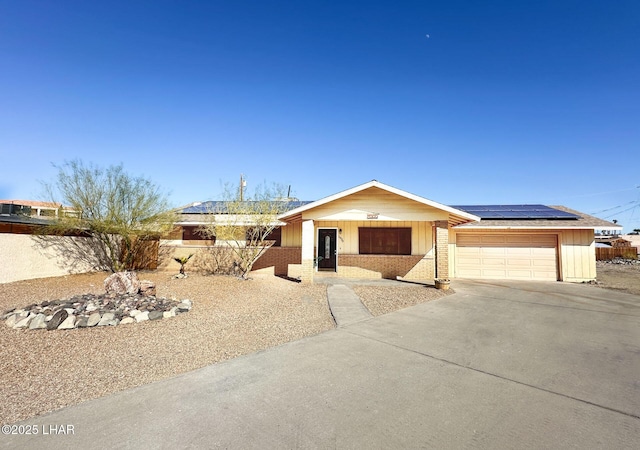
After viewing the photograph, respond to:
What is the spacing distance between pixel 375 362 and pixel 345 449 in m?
2.07

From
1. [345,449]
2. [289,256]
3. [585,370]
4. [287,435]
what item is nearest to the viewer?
[345,449]

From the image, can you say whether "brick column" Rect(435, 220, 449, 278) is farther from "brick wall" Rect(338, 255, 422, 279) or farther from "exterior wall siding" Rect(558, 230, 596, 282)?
"exterior wall siding" Rect(558, 230, 596, 282)

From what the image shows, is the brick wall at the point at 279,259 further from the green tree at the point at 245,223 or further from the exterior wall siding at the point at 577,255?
the exterior wall siding at the point at 577,255

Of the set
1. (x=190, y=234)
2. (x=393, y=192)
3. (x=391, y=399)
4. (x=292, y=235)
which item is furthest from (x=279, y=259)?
(x=391, y=399)

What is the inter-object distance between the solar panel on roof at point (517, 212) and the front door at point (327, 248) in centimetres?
760

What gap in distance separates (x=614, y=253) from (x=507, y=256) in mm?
24409

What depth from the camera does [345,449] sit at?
262 cm

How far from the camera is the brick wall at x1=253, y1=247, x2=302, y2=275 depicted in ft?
47.4

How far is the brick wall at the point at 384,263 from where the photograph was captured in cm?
1373

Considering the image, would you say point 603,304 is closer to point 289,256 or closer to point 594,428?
point 594,428

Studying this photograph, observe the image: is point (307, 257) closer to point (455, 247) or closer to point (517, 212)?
point (455, 247)

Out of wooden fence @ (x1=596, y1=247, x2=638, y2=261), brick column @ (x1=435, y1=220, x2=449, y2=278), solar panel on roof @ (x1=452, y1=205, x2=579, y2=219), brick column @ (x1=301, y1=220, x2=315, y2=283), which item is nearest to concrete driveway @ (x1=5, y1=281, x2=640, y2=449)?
brick column @ (x1=435, y1=220, x2=449, y2=278)

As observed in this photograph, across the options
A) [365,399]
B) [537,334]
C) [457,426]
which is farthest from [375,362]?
[537,334]

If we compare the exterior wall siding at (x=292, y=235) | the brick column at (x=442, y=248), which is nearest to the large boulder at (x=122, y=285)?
the exterior wall siding at (x=292, y=235)
